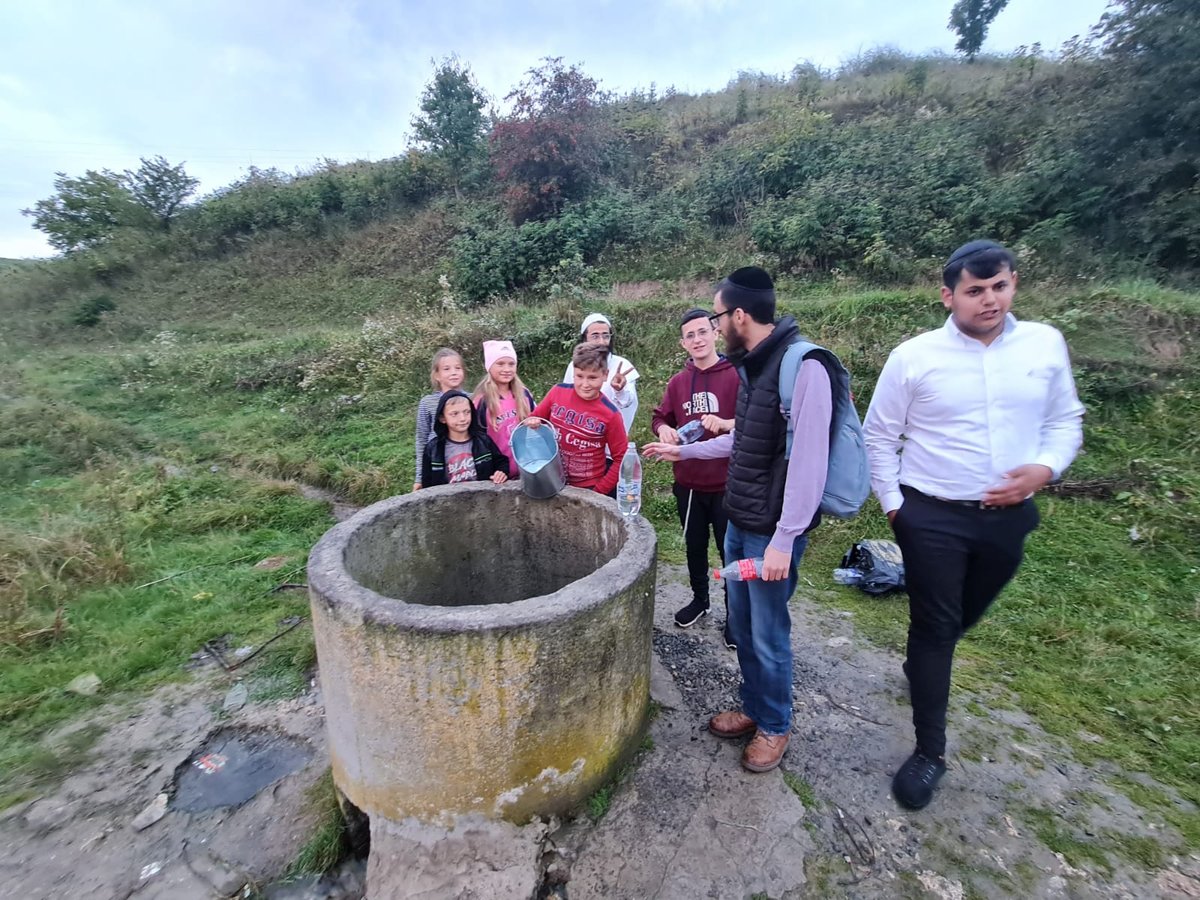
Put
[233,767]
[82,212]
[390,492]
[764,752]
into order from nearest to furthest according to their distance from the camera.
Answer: [764,752], [233,767], [390,492], [82,212]

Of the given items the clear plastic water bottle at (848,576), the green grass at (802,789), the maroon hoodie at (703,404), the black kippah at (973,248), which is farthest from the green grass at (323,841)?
the clear plastic water bottle at (848,576)

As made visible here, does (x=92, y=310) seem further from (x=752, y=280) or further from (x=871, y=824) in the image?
(x=871, y=824)

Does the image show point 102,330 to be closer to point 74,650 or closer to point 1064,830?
point 74,650

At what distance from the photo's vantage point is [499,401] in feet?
12.0

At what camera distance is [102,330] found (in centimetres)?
1469

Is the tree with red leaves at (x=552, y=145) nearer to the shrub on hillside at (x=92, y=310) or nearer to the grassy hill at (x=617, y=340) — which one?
the grassy hill at (x=617, y=340)

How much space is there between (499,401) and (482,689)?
201cm

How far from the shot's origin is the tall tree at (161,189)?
18406mm

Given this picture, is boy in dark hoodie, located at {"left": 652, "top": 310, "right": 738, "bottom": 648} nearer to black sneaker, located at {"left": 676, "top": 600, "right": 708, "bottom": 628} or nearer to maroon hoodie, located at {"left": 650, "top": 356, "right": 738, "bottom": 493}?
maroon hoodie, located at {"left": 650, "top": 356, "right": 738, "bottom": 493}

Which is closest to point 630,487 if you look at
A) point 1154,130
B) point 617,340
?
point 617,340

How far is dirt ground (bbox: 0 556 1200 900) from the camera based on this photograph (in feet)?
6.72

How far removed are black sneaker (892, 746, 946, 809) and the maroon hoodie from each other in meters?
1.40

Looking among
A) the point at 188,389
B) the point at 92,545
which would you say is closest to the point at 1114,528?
the point at 92,545

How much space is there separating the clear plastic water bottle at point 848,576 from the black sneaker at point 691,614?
118 centimetres
